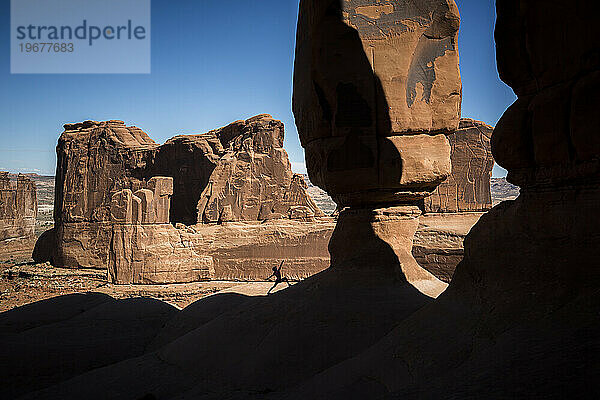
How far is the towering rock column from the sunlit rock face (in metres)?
0.01

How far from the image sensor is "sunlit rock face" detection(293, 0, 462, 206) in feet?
14.8

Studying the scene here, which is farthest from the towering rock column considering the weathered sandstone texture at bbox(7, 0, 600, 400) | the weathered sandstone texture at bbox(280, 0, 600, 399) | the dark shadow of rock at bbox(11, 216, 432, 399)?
the weathered sandstone texture at bbox(280, 0, 600, 399)

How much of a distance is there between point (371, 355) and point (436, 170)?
235 cm

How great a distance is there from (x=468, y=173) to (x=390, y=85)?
9.99 metres

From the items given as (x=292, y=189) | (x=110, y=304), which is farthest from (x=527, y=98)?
(x=292, y=189)

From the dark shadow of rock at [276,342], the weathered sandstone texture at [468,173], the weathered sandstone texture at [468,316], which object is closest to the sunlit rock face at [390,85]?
the weathered sandstone texture at [468,316]

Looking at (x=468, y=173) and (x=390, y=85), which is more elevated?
(x=390, y=85)

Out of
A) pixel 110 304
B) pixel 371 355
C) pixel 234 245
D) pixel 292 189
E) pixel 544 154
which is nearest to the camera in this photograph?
pixel 544 154

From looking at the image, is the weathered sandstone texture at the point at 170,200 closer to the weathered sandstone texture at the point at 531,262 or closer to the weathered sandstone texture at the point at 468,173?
the weathered sandstone texture at the point at 468,173

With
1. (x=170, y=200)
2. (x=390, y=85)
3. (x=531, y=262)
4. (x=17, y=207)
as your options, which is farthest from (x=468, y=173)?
(x=17, y=207)

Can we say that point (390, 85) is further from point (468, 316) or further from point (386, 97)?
point (468, 316)

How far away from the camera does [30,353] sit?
16.5ft

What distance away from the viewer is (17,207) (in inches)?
1261

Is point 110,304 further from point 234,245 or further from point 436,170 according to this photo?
point 234,245
